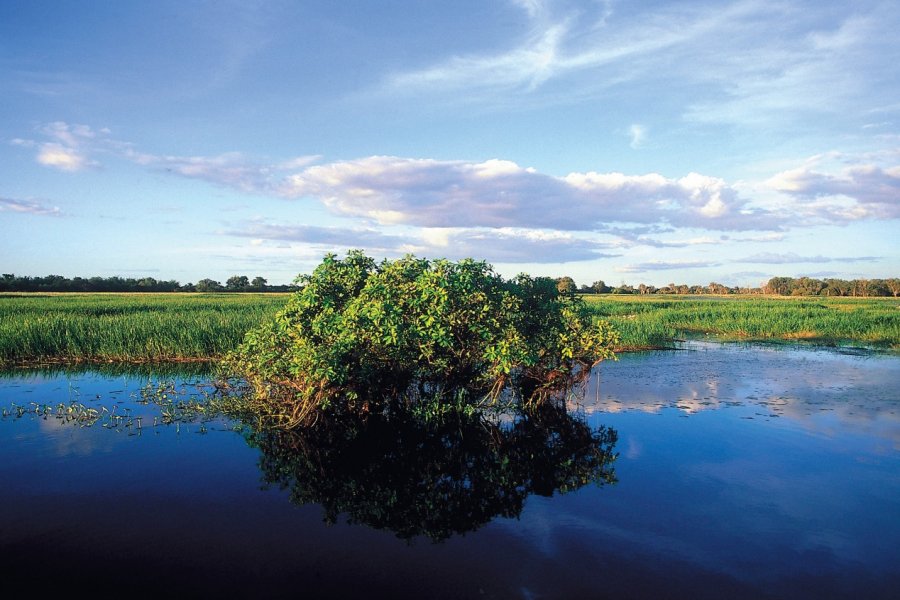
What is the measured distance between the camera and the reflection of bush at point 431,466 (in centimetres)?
809

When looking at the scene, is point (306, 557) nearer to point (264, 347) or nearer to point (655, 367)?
point (264, 347)

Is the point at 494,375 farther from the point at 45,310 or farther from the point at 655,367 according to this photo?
the point at 45,310

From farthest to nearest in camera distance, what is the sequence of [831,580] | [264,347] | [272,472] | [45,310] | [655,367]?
[45,310] → [655,367] → [264,347] → [272,472] → [831,580]

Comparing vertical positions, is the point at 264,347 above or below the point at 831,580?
above

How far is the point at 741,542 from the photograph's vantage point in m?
7.01

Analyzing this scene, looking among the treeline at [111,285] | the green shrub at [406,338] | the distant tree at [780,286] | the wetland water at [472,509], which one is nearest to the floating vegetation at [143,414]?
the wetland water at [472,509]

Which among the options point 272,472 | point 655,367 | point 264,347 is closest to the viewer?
point 272,472

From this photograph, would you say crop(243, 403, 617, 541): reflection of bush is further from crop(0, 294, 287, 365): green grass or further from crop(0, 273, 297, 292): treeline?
crop(0, 273, 297, 292): treeline

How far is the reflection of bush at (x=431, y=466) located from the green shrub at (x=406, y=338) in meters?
0.74

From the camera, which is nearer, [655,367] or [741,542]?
[741,542]

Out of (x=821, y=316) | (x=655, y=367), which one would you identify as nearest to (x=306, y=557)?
(x=655, y=367)

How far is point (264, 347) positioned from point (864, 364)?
20.7 meters

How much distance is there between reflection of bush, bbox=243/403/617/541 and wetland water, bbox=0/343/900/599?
5 centimetres

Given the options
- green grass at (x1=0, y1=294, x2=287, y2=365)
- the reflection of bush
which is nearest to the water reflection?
the reflection of bush
